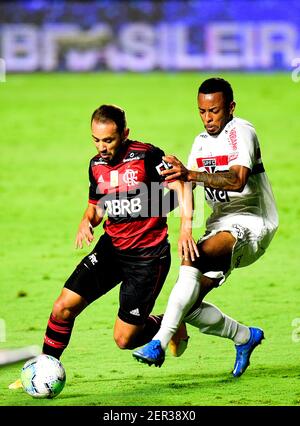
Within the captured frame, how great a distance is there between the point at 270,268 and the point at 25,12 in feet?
54.4

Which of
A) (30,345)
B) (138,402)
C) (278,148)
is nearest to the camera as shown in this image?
(138,402)


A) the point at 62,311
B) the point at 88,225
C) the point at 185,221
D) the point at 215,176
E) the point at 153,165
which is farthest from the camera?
the point at 88,225

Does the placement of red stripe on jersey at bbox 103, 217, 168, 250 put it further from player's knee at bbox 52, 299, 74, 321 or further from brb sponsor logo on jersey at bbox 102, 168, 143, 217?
player's knee at bbox 52, 299, 74, 321

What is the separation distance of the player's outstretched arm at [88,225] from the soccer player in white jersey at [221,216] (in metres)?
0.77

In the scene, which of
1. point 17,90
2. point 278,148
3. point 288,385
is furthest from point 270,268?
point 17,90

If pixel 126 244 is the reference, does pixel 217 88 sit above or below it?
above

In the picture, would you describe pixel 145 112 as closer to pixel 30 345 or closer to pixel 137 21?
pixel 137 21

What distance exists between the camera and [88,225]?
27.0 ft

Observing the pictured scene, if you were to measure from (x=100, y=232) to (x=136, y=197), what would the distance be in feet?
24.1

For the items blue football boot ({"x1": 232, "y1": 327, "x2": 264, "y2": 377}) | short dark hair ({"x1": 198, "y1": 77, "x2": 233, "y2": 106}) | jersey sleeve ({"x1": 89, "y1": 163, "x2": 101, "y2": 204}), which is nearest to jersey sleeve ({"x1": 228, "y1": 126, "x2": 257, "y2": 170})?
short dark hair ({"x1": 198, "y1": 77, "x2": 233, "y2": 106})

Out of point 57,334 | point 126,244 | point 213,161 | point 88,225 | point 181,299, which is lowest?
point 57,334

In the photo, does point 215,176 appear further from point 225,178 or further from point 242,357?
point 242,357

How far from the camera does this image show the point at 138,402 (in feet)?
25.1

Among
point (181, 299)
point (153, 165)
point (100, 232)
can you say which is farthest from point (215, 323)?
point (100, 232)
